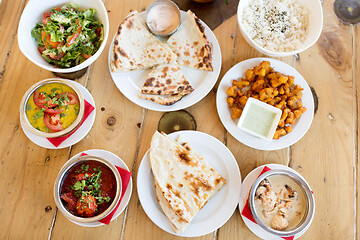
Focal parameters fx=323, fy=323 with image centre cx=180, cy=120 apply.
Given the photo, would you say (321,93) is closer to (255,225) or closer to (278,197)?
(278,197)

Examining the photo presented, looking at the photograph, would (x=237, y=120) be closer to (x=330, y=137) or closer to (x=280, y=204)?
(x=280, y=204)

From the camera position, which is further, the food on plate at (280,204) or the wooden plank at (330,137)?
the wooden plank at (330,137)

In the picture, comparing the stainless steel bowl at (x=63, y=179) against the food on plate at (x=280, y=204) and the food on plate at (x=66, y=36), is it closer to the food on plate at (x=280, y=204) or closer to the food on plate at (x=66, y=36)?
the food on plate at (x=66, y=36)

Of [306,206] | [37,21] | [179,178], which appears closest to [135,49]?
→ [37,21]

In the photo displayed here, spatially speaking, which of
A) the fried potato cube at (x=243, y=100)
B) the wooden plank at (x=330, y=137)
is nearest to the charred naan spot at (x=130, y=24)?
the fried potato cube at (x=243, y=100)

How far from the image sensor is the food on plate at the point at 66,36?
6.97 feet

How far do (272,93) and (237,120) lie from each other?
0.30m

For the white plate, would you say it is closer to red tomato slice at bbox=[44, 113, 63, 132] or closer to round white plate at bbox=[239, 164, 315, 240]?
round white plate at bbox=[239, 164, 315, 240]

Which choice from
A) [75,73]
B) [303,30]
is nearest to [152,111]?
[75,73]

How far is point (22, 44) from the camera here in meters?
2.07

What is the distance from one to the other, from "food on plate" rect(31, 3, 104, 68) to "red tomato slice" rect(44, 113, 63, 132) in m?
0.36

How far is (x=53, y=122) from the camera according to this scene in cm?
204

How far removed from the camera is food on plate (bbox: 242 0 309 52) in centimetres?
232

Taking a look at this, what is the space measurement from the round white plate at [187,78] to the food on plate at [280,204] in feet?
2.45
